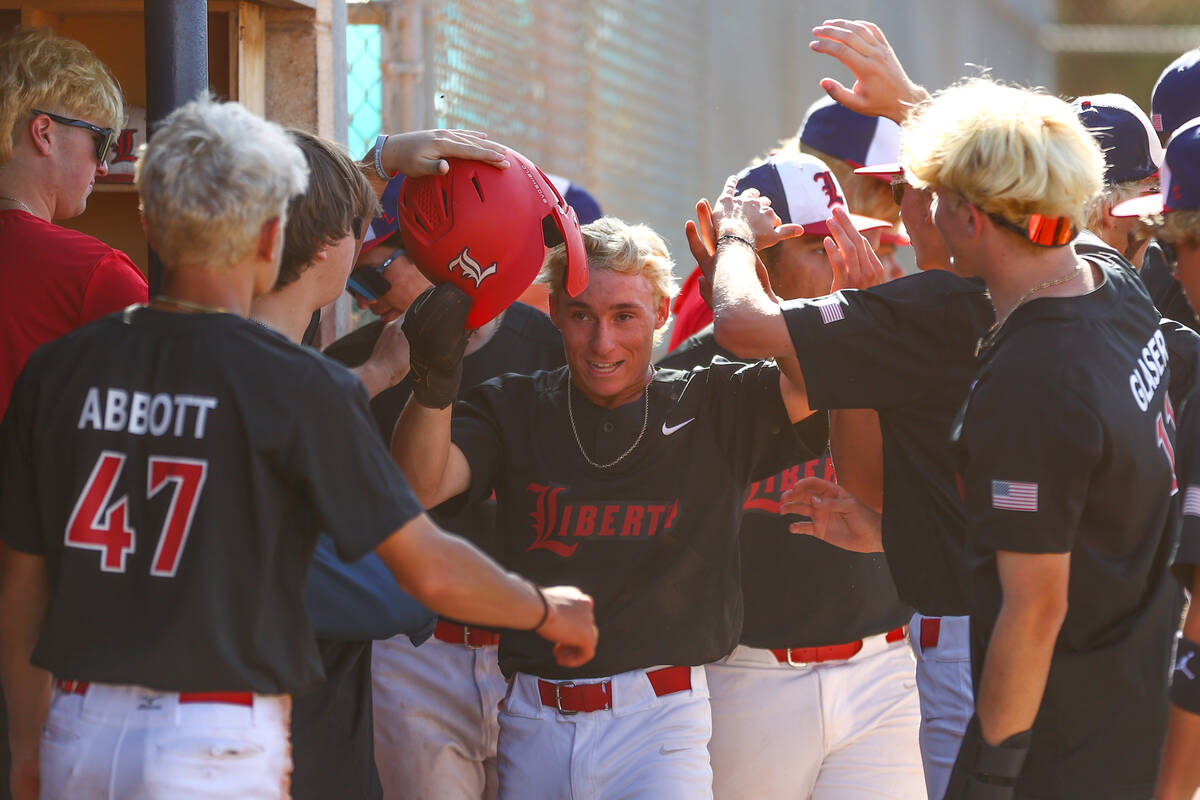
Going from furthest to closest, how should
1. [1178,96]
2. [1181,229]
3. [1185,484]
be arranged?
[1178,96]
[1181,229]
[1185,484]

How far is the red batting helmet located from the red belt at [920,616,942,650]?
3.98 feet

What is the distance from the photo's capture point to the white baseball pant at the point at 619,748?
286cm

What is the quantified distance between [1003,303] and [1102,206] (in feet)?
3.28

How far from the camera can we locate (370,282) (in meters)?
3.73

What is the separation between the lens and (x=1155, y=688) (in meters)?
2.33

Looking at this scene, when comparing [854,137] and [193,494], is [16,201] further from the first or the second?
[854,137]

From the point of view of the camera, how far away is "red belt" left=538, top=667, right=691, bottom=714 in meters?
2.89

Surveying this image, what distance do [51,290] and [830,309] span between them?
1.62 meters

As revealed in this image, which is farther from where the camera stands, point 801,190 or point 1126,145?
point 801,190

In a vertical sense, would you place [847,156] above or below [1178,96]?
below

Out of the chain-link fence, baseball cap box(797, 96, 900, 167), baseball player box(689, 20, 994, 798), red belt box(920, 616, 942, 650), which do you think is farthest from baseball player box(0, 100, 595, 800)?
the chain-link fence

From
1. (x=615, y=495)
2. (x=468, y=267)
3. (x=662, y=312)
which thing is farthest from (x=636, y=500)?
(x=468, y=267)

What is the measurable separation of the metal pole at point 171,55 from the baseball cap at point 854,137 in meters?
2.34

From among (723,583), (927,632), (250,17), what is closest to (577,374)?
(723,583)
